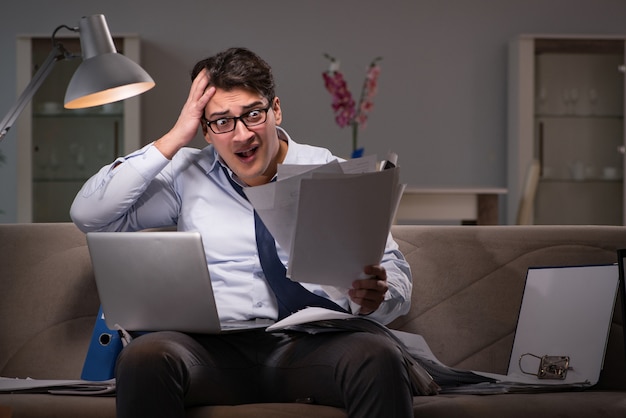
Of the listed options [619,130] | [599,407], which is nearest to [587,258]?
[599,407]

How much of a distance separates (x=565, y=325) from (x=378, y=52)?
4484 millimetres

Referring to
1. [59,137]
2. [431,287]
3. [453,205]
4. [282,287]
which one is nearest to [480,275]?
[431,287]

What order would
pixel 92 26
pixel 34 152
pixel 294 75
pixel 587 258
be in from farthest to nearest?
pixel 294 75, pixel 34 152, pixel 587 258, pixel 92 26

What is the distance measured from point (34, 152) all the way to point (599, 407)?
4.72 m

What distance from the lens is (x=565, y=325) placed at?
2191 millimetres

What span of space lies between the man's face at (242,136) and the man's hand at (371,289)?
446 millimetres

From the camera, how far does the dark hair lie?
6.72 feet

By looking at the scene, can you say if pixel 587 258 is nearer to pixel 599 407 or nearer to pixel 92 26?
pixel 599 407

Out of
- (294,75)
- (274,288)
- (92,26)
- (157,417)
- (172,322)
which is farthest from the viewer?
(294,75)

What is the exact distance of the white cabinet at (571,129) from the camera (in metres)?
6.04

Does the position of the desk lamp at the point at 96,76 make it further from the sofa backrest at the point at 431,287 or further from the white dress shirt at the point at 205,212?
the sofa backrest at the point at 431,287

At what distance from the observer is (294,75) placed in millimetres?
6367

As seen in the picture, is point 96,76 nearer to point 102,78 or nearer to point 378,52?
point 102,78

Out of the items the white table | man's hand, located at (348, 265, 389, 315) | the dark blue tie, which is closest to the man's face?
the dark blue tie
